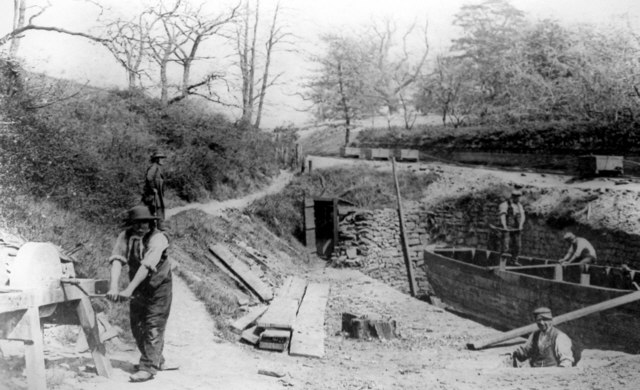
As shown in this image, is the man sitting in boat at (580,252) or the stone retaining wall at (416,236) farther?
the stone retaining wall at (416,236)

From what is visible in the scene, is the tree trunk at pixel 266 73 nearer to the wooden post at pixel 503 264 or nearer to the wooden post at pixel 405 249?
the wooden post at pixel 405 249

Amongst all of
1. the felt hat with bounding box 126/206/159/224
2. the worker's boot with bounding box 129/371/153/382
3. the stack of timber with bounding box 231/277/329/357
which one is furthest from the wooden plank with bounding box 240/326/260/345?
the felt hat with bounding box 126/206/159/224

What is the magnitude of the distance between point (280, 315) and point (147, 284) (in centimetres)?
285

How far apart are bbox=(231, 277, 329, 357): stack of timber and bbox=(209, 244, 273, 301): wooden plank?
10.0 inches

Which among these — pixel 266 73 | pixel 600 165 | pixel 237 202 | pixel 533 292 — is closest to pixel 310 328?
pixel 533 292

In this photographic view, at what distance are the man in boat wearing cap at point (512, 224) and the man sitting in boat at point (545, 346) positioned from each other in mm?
4826

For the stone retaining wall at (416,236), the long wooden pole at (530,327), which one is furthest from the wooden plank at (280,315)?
the stone retaining wall at (416,236)

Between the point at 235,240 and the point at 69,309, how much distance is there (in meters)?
6.38

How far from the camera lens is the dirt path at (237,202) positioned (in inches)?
419

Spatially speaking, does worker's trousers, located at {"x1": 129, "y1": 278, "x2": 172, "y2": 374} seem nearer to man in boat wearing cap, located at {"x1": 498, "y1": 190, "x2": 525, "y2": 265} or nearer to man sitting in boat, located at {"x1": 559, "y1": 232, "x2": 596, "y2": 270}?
man sitting in boat, located at {"x1": 559, "y1": 232, "x2": 596, "y2": 270}

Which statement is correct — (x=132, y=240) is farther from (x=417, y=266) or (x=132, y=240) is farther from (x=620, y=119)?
(x=417, y=266)

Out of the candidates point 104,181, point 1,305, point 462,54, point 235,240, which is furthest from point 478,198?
point 1,305

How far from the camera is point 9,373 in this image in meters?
3.40

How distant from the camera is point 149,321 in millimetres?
3910
